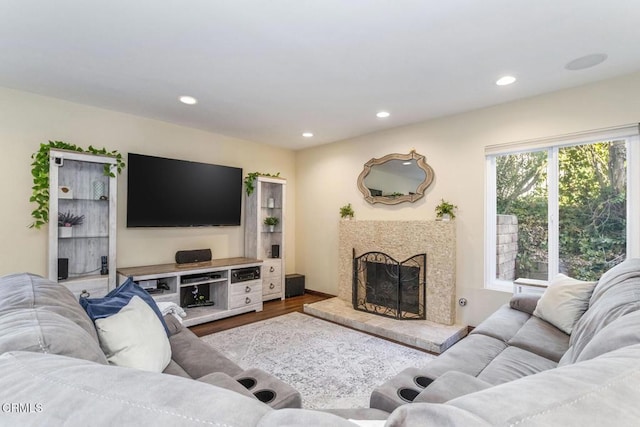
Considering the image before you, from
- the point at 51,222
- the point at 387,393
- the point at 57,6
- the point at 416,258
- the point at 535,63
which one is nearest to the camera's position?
the point at 387,393

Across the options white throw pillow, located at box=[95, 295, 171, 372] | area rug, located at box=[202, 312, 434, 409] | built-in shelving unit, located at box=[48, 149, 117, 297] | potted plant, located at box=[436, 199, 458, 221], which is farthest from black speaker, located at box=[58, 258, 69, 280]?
potted plant, located at box=[436, 199, 458, 221]

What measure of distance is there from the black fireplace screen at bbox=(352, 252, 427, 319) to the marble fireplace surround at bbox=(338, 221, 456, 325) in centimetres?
9

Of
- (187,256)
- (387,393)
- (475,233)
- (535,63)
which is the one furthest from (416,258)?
(187,256)

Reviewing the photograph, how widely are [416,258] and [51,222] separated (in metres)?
3.95

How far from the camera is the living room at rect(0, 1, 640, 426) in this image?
9.53ft

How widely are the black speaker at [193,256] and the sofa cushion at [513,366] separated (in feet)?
11.4

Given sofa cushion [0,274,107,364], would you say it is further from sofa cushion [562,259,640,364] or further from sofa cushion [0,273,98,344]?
sofa cushion [562,259,640,364]

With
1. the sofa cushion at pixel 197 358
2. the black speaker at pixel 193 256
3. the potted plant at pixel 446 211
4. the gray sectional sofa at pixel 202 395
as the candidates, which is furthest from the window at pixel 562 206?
the black speaker at pixel 193 256

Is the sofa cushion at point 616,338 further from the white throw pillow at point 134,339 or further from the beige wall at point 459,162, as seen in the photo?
the beige wall at point 459,162

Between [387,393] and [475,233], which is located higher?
[475,233]

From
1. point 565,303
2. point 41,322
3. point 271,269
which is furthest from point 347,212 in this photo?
point 41,322

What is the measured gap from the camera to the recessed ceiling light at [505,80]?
2.65 meters

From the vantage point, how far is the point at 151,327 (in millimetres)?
1505

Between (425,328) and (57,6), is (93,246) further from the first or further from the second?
(425,328)
